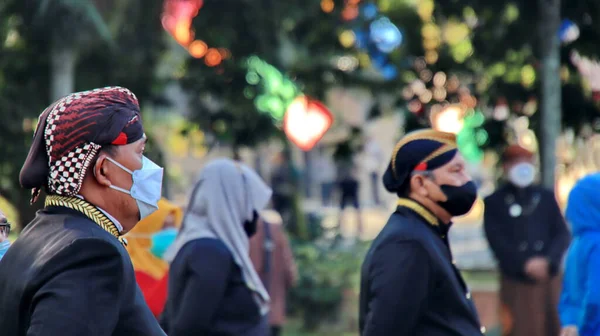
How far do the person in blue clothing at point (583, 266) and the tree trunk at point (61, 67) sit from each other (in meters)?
5.85

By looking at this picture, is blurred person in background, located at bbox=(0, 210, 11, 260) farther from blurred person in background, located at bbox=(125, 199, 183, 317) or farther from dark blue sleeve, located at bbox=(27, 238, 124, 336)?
blurred person in background, located at bbox=(125, 199, 183, 317)

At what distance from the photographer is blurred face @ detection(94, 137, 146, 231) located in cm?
262

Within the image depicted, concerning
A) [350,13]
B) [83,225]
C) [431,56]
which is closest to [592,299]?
[83,225]

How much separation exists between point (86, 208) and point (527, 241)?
6.33 m

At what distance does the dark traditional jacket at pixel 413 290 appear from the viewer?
145 inches

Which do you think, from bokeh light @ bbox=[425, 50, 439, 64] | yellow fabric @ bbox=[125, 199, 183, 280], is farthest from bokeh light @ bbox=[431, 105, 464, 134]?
yellow fabric @ bbox=[125, 199, 183, 280]

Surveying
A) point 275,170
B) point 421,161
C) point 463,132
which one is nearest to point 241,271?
point 421,161

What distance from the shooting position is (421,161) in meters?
4.03

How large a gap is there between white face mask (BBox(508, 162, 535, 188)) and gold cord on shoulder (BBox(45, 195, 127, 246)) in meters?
6.34

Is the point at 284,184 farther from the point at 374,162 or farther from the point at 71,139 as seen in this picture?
the point at 71,139

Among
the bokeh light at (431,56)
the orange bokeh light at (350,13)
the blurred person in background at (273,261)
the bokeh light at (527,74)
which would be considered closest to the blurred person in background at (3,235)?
the blurred person in background at (273,261)

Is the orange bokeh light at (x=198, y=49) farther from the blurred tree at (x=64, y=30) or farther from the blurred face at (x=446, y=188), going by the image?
the blurred face at (x=446, y=188)

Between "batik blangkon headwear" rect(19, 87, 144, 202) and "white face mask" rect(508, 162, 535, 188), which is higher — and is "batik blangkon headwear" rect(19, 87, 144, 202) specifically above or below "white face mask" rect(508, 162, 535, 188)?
above

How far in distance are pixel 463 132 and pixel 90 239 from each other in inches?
297
